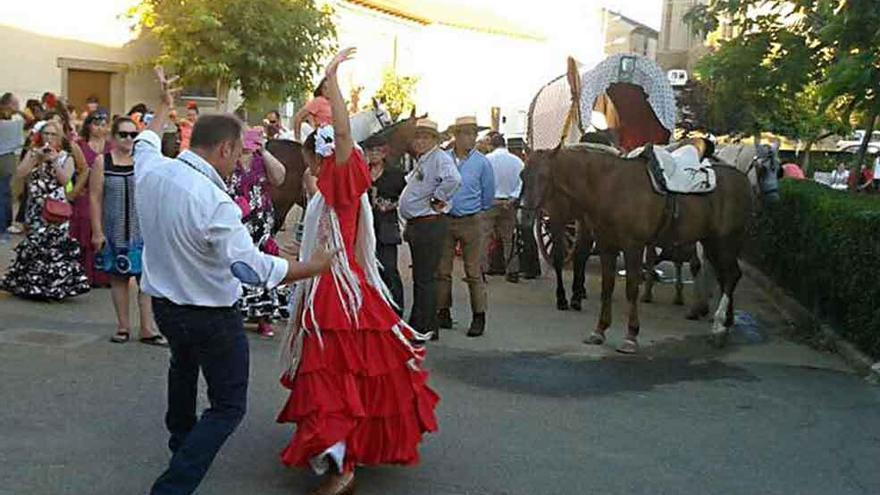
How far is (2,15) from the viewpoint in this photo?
16.8 meters

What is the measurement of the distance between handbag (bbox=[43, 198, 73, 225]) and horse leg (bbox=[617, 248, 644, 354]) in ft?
16.5

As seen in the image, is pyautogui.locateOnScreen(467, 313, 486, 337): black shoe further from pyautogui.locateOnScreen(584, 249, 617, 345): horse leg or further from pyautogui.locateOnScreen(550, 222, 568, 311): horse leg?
pyautogui.locateOnScreen(550, 222, 568, 311): horse leg

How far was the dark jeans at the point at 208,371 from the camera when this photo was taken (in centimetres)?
438

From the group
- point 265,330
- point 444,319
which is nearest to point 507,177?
point 444,319

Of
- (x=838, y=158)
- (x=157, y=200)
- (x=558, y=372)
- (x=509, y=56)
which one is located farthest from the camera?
(x=509, y=56)

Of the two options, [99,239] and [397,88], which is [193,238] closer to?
[99,239]

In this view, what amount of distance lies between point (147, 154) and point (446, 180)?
12.5 ft

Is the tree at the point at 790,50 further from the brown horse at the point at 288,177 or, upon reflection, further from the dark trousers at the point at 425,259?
the brown horse at the point at 288,177

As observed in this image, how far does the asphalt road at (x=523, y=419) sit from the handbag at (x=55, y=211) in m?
0.77

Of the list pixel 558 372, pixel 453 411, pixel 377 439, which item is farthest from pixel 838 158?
pixel 377 439

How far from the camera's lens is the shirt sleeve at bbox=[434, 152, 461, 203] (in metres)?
8.43

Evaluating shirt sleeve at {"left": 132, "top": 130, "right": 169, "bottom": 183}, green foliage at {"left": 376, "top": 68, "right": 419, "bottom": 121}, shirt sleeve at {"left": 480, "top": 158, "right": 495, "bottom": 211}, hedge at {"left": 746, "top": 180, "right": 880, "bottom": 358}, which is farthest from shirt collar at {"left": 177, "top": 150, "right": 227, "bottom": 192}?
green foliage at {"left": 376, "top": 68, "right": 419, "bottom": 121}

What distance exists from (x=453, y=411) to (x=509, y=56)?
1446 inches

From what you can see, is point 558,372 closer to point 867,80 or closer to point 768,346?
point 768,346
